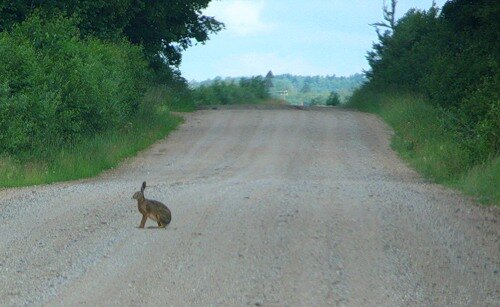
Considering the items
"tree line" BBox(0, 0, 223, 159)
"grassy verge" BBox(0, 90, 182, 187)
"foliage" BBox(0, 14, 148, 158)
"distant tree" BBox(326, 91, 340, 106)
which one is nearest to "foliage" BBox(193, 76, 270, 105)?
"distant tree" BBox(326, 91, 340, 106)

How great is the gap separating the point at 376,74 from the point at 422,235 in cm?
4076

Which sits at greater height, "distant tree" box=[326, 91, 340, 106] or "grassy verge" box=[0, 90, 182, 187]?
"grassy verge" box=[0, 90, 182, 187]

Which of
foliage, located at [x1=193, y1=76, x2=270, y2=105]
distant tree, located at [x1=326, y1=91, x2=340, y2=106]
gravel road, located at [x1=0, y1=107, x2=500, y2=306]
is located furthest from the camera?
distant tree, located at [x1=326, y1=91, x2=340, y2=106]

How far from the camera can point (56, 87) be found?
24766 mm

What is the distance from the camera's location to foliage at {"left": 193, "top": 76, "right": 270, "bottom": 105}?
6016 cm

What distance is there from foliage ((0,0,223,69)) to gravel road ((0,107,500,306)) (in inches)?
427

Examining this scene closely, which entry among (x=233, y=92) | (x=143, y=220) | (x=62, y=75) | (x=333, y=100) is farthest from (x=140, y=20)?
(x=143, y=220)

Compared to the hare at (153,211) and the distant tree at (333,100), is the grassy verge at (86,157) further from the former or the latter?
the distant tree at (333,100)

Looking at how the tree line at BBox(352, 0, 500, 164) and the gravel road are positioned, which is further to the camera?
the tree line at BBox(352, 0, 500, 164)

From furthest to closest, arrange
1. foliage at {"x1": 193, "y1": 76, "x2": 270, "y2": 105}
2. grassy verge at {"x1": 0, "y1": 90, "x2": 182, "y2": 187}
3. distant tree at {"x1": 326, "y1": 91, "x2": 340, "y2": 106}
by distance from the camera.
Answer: distant tree at {"x1": 326, "y1": 91, "x2": 340, "y2": 106} < foliage at {"x1": 193, "y1": 76, "x2": 270, "y2": 105} < grassy verge at {"x1": 0, "y1": 90, "x2": 182, "y2": 187}

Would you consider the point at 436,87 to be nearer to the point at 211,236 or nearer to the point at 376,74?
the point at 376,74

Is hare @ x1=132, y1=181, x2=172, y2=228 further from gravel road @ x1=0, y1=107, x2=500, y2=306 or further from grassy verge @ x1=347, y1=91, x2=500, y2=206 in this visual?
grassy verge @ x1=347, y1=91, x2=500, y2=206

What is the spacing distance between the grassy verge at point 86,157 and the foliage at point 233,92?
2349cm

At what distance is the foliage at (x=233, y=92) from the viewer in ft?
197
